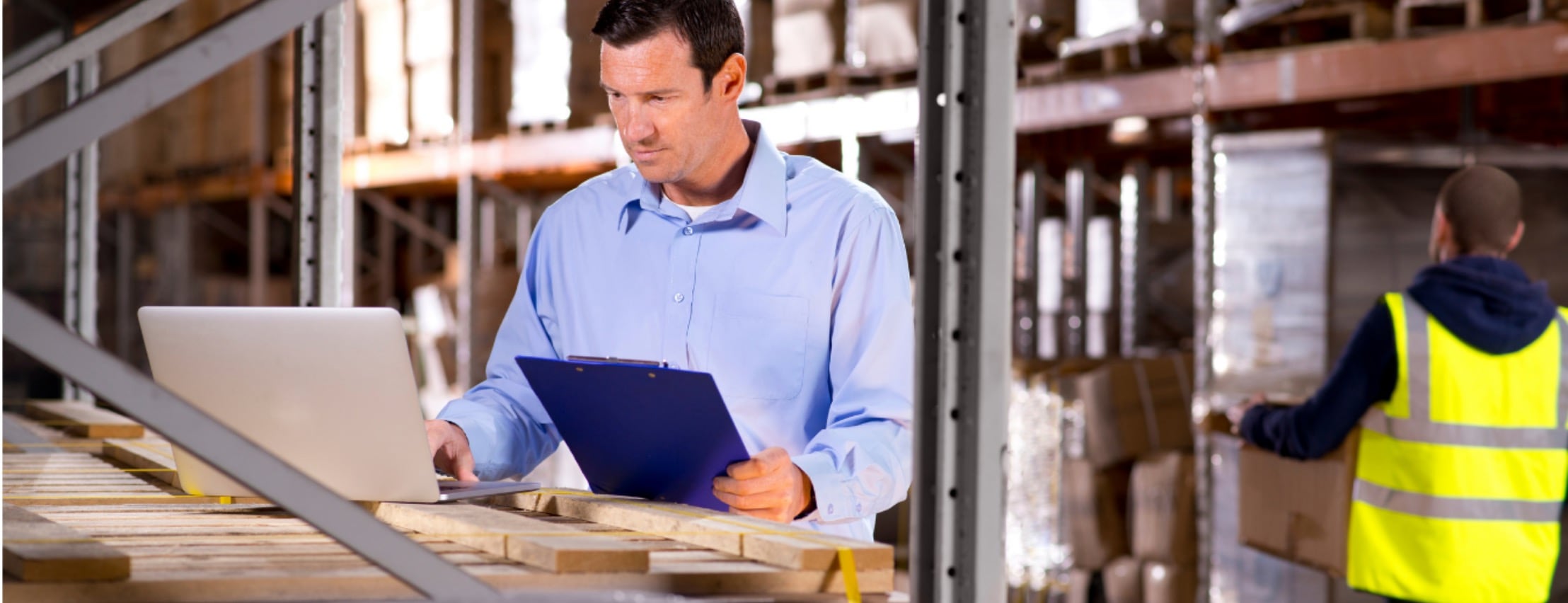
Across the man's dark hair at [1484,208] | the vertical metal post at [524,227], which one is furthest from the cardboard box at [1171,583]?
the vertical metal post at [524,227]

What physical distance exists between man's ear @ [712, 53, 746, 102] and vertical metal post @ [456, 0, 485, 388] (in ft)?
21.0

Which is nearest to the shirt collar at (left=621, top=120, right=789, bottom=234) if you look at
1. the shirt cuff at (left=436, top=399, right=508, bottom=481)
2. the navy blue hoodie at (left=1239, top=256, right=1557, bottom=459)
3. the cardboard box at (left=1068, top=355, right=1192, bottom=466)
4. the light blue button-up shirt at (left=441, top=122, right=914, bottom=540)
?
the light blue button-up shirt at (left=441, top=122, right=914, bottom=540)

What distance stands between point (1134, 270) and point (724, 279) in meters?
4.58

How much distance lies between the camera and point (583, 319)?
298cm

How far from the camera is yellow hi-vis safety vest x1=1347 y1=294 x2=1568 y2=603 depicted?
4.43m

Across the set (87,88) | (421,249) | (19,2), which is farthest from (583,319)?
(421,249)

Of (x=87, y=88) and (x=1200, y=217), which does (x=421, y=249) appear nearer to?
(x=87, y=88)

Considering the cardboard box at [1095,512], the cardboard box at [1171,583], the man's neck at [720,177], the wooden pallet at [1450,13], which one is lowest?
the cardboard box at [1171,583]

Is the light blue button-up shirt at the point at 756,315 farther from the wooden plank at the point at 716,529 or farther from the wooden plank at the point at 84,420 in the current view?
the wooden plank at the point at 84,420

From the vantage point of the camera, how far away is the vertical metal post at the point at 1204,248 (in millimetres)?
5695

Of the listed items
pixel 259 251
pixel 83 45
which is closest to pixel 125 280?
pixel 259 251

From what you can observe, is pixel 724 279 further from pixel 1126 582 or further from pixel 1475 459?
pixel 1126 582

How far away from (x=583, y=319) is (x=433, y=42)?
6.79m

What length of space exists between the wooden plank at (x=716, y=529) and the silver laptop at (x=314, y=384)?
0.19 meters
